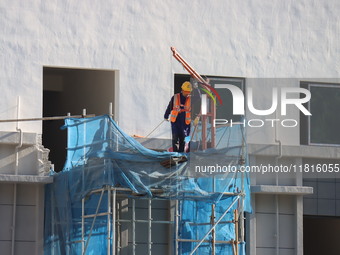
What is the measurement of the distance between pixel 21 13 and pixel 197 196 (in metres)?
6.09

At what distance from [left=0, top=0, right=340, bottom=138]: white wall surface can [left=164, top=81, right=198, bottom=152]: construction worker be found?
1.19 meters

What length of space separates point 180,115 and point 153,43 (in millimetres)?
2307

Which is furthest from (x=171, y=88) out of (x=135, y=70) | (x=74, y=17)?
(x=74, y=17)

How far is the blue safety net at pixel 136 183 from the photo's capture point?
26.0 meters

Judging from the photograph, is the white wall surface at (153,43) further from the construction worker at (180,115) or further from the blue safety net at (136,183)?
the blue safety net at (136,183)

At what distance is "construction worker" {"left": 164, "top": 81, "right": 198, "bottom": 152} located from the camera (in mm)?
27703

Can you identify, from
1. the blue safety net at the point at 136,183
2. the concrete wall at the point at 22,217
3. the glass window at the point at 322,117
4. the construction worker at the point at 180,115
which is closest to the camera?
the blue safety net at the point at 136,183

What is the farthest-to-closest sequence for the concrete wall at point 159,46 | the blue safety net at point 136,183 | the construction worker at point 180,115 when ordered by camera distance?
1. the concrete wall at point 159,46
2. the construction worker at point 180,115
3. the blue safety net at point 136,183

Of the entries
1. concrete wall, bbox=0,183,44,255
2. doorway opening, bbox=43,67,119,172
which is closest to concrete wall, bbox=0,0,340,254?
concrete wall, bbox=0,183,44,255

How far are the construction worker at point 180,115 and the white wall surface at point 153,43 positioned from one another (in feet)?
3.92

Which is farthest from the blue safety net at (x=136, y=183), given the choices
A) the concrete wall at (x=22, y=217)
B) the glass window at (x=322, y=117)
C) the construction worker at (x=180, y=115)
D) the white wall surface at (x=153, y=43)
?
the glass window at (x=322, y=117)

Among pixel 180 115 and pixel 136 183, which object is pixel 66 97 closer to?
pixel 180 115

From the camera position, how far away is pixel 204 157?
26719mm

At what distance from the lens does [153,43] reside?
2925cm
